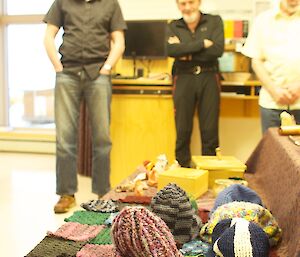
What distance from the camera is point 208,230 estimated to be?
5.15 ft

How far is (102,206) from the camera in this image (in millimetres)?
1896

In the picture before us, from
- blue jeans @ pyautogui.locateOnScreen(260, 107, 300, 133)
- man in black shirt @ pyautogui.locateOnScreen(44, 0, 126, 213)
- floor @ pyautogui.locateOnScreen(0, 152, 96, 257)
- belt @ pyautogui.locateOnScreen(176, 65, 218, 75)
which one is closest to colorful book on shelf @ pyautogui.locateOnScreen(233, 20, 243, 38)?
belt @ pyautogui.locateOnScreen(176, 65, 218, 75)

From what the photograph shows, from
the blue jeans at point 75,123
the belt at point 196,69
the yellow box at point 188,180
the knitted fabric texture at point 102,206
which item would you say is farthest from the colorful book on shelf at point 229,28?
the knitted fabric texture at point 102,206

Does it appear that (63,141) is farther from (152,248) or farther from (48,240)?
(152,248)

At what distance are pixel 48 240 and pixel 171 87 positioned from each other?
2.28 meters

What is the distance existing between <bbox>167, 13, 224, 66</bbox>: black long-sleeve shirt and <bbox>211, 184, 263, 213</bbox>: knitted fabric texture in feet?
5.56

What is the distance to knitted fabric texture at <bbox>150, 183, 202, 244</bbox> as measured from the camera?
1569 millimetres

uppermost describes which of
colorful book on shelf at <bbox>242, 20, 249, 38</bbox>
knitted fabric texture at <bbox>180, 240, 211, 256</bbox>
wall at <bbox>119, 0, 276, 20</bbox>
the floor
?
wall at <bbox>119, 0, 276, 20</bbox>

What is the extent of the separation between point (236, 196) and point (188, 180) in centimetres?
31

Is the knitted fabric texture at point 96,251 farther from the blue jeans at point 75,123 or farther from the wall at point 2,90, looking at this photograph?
the wall at point 2,90

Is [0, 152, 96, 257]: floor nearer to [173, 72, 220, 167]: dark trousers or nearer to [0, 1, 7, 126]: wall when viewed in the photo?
[0, 1, 7, 126]: wall

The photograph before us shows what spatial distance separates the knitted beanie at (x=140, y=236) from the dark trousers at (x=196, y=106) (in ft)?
7.16

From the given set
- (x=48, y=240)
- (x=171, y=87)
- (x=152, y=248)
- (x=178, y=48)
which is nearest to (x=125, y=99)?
(x=171, y=87)

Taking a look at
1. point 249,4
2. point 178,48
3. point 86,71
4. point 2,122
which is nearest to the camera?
point 86,71
